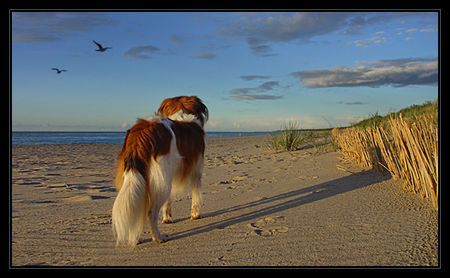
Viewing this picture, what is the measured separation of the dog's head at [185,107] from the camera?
4.08 m

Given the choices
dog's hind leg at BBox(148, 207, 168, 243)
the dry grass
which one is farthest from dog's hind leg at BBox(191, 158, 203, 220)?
the dry grass

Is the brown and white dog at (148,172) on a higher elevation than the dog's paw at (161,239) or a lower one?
higher

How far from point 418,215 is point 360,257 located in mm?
1337

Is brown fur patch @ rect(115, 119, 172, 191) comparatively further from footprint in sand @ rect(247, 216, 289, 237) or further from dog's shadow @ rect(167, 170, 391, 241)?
footprint in sand @ rect(247, 216, 289, 237)

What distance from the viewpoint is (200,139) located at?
149 inches

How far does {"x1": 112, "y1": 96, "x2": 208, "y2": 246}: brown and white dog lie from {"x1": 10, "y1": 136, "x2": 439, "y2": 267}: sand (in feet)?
1.08

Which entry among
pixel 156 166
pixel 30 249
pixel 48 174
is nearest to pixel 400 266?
pixel 156 166

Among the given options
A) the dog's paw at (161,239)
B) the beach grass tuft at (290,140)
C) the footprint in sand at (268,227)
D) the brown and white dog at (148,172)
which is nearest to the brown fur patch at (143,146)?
the brown and white dog at (148,172)

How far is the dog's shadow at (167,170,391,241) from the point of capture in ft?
11.7

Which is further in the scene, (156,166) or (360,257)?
(156,166)

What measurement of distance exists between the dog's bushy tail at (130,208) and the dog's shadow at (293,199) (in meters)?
0.58

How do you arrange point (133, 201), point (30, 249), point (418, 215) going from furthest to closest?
point (418, 215) < point (30, 249) < point (133, 201)

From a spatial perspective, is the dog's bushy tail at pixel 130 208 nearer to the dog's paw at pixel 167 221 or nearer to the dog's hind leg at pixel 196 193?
the dog's paw at pixel 167 221

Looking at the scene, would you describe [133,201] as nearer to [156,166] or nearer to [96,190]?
[156,166]
